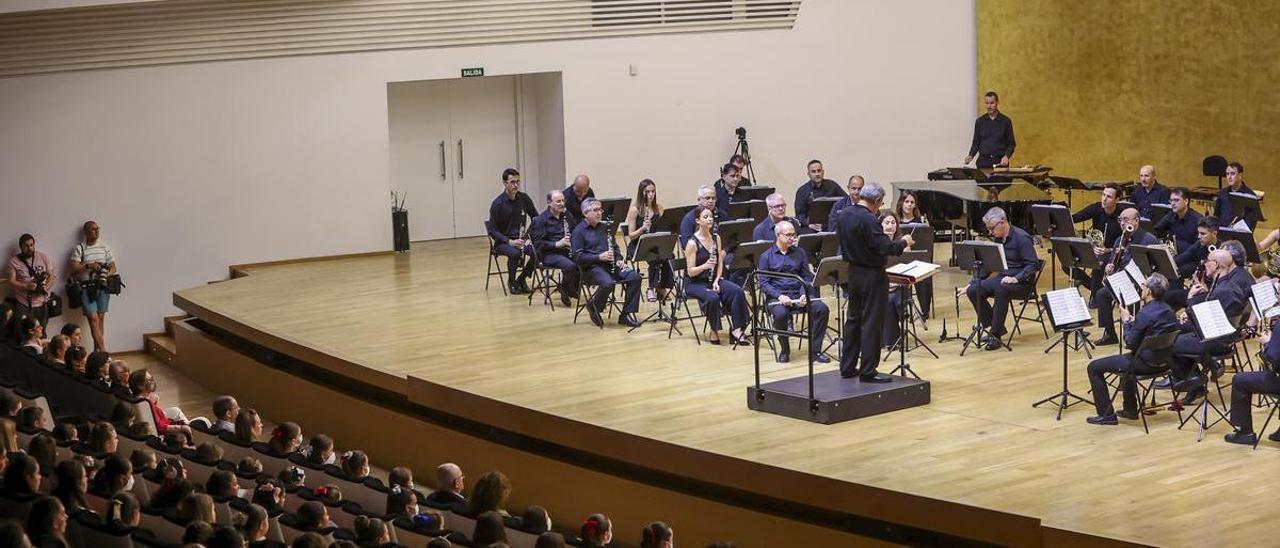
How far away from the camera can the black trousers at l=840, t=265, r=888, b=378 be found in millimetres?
8703

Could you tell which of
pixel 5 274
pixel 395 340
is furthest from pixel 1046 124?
pixel 5 274

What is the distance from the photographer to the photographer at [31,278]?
1340 centimetres

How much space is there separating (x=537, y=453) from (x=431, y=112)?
789 cm

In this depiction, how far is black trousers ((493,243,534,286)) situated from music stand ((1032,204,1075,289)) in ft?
13.2

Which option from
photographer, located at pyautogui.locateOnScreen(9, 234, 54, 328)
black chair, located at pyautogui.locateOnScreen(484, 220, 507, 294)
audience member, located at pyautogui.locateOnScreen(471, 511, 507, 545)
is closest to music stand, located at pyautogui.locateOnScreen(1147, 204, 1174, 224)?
black chair, located at pyautogui.locateOnScreen(484, 220, 507, 294)

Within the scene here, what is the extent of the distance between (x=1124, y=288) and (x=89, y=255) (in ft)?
30.9

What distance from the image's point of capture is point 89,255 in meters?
13.9

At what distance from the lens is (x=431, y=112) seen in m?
16.2

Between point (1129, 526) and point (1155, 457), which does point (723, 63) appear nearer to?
point (1155, 457)

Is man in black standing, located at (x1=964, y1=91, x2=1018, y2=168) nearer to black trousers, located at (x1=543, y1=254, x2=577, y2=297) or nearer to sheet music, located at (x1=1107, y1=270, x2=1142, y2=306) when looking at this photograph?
black trousers, located at (x1=543, y1=254, x2=577, y2=297)

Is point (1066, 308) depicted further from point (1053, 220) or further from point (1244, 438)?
point (1053, 220)

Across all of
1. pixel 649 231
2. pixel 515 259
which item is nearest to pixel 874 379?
pixel 649 231

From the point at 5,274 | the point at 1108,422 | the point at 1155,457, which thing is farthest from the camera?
the point at 5,274

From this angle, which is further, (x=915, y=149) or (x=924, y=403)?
(x=915, y=149)
